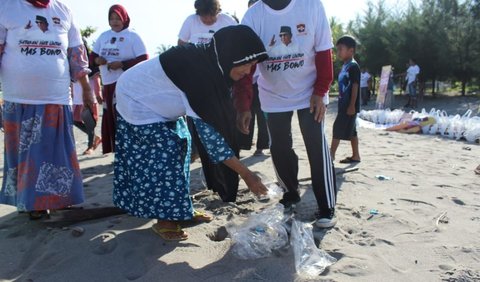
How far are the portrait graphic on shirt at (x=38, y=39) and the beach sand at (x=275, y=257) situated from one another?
116cm

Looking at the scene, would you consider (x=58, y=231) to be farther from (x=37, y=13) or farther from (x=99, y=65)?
(x=99, y=65)

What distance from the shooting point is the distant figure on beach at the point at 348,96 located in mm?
4980

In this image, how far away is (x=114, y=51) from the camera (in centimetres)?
449

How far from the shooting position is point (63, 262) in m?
2.45

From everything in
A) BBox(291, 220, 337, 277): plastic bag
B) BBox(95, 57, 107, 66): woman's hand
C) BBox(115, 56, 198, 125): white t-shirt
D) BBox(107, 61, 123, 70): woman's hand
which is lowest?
BBox(291, 220, 337, 277): plastic bag

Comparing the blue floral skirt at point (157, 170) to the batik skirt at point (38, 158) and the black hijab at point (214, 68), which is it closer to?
the black hijab at point (214, 68)

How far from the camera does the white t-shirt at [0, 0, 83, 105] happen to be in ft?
9.04

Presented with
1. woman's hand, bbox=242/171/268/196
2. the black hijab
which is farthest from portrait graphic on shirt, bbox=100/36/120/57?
woman's hand, bbox=242/171/268/196

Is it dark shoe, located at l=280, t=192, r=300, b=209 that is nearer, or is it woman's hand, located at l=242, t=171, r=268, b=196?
woman's hand, located at l=242, t=171, r=268, b=196

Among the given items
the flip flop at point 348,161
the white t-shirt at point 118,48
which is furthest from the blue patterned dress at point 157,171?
the flip flop at point 348,161

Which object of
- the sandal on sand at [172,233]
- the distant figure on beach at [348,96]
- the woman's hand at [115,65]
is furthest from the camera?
the distant figure on beach at [348,96]

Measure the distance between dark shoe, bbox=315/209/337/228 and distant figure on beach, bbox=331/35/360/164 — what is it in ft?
7.18

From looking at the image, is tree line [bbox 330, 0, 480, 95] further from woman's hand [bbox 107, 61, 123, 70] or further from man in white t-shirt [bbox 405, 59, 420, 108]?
woman's hand [bbox 107, 61, 123, 70]

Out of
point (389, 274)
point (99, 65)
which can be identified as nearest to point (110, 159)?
point (99, 65)
